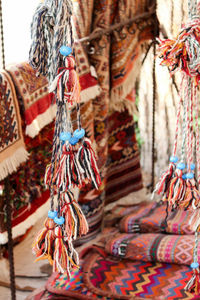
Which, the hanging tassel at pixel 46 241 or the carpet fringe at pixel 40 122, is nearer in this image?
the hanging tassel at pixel 46 241

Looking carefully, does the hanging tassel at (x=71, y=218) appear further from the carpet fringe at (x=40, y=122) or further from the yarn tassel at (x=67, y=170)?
the carpet fringe at (x=40, y=122)

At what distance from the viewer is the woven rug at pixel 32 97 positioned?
3.98 feet

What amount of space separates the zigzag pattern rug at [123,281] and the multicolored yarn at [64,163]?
18.2 inches

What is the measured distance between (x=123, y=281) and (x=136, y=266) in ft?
0.35

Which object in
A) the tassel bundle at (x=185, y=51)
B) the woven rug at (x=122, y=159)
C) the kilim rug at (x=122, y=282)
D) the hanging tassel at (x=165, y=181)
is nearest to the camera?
the tassel bundle at (x=185, y=51)

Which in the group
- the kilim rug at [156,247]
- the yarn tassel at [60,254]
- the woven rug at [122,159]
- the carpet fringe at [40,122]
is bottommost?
the kilim rug at [156,247]

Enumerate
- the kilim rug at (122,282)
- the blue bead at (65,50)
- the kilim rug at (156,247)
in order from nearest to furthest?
the blue bead at (65,50), the kilim rug at (122,282), the kilim rug at (156,247)

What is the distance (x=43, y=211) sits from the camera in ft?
4.75

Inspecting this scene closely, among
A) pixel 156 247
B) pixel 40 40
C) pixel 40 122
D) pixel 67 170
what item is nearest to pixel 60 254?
pixel 67 170

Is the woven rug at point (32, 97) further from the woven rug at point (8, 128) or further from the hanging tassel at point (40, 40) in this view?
the hanging tassel at point (40, 40)

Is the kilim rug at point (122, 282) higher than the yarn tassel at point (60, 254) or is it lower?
lower

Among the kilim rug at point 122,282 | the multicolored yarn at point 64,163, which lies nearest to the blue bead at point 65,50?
the multicolored yarn at point 64,163

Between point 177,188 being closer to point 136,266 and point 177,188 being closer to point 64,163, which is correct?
point 64,163

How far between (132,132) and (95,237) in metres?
0.50
